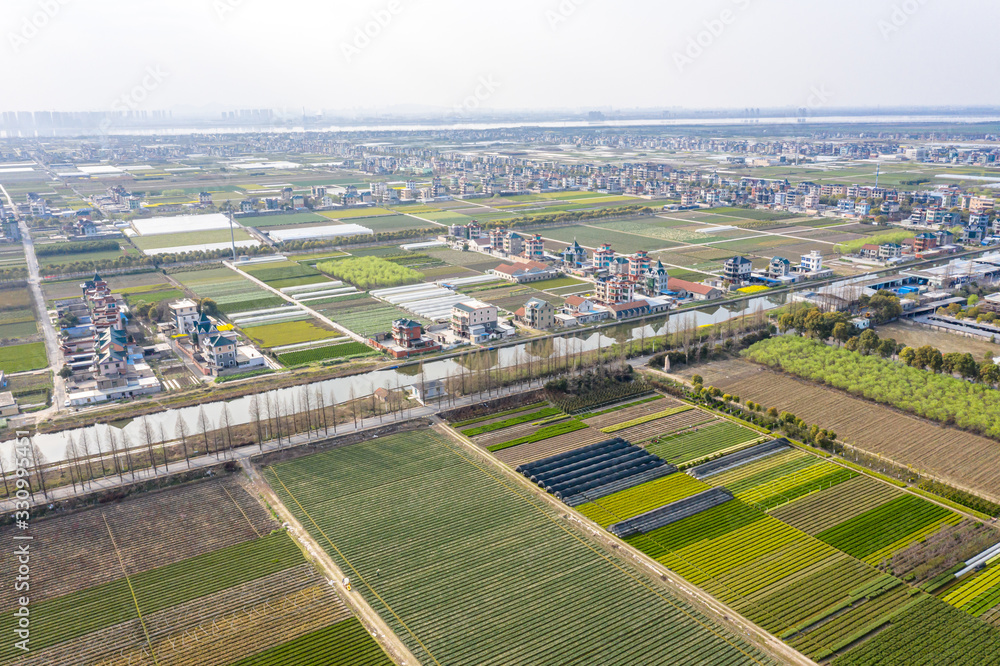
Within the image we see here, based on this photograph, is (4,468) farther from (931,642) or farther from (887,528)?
(887,528)

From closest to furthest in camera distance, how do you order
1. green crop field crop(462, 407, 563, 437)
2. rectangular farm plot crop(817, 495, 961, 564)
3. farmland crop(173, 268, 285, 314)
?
rectangular farm plot crop(817, 495, 961, 564) < green crop field crop(462, 407, 563, 437) < farmland crop(173, 268, 285, 314)

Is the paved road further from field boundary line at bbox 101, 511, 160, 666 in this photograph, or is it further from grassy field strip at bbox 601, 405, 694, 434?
grassy field strip at bbox 601, 405, 694, 434

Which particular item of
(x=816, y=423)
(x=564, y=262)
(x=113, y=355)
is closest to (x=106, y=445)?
(x=113, y=355)

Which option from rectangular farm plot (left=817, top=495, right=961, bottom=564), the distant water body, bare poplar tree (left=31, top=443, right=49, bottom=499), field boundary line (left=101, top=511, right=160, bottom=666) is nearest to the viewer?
field boundary line (left=101, top=511, right=160, bottom=666)

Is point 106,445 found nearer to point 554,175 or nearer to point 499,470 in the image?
point 499,470

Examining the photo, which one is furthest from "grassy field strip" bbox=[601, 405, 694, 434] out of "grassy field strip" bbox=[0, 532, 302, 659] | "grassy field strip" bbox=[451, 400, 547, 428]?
"grassy field strip" bbox=[0, 532, 302, 659]

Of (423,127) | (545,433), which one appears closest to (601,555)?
(545,433)

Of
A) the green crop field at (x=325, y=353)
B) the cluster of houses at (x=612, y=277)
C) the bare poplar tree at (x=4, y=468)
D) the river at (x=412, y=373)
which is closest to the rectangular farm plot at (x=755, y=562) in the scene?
the river at (x=412, y=373)
